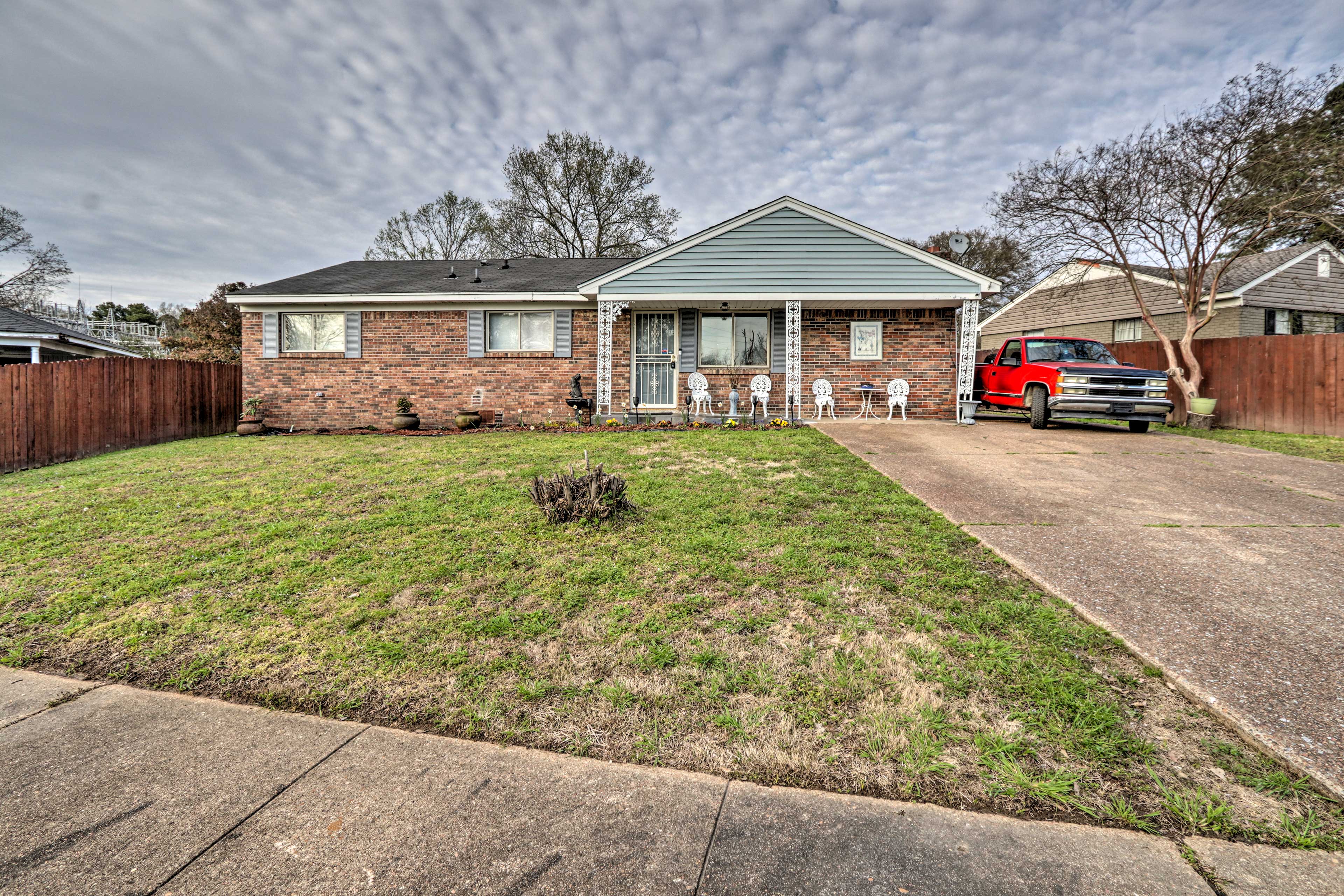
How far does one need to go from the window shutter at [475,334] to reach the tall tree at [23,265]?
24.8 meters

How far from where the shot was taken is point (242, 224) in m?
22.3

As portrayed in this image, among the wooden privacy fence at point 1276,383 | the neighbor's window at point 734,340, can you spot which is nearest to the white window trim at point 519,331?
the neighbor's window at point 734,340

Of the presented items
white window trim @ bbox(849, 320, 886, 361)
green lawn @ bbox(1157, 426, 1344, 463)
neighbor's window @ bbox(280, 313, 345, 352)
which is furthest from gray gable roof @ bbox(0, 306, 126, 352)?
green lawn @ bbox(1157, 426, 1344, 463)

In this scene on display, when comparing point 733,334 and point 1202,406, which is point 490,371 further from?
point 1202,406

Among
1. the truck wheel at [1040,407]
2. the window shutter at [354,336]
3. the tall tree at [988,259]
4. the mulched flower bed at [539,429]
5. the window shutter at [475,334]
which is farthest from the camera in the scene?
the tall tree at [988,259]

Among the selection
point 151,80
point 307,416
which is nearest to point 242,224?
point 151,80

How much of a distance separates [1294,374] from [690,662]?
1501 centimetres

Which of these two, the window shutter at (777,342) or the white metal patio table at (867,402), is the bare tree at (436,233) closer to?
the window shutter at (777,342)

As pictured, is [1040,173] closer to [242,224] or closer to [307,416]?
[307,416]

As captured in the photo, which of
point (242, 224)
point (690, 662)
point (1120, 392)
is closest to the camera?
point (690, 662)

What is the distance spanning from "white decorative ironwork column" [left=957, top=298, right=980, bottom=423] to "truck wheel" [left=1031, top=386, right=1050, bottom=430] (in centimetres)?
111

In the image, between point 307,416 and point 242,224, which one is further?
point 242,224

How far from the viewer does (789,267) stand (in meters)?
11.5

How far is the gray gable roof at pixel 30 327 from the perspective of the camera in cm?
1542
